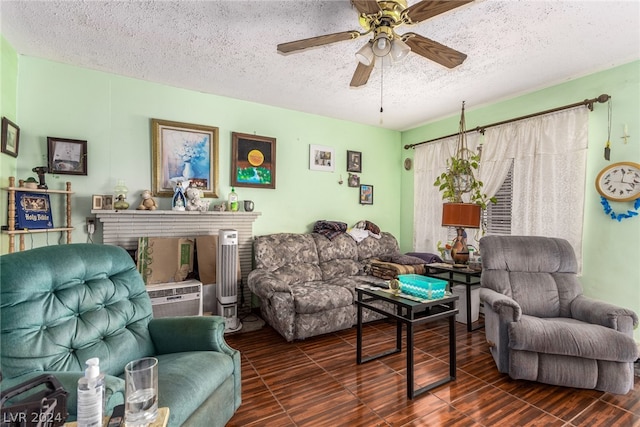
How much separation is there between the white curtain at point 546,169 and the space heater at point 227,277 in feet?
10.4

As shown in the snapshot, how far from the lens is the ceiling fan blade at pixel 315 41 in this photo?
1.78 metres

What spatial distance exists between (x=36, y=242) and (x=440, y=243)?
14.9ft

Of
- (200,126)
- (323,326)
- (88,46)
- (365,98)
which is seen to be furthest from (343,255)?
(88,46)

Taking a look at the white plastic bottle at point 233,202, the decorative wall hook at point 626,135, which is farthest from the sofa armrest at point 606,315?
the white plastic bottle at point 233,202

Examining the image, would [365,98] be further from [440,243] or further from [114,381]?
[114,381]

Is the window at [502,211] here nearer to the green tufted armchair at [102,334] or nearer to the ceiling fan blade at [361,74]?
the ceiling fan blade at [361,74]

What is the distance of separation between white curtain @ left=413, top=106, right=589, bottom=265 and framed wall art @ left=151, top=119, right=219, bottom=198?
3316 millimetres

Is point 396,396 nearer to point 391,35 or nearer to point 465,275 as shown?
point 465,275

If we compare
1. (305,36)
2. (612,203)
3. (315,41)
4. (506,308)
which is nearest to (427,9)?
(315,41)

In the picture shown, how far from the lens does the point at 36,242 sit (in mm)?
2713

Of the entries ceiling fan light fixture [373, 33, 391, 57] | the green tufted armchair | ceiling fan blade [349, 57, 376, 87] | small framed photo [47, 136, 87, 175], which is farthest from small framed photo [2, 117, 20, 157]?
ceiling fan light fixture [373, 33, 391, 57]

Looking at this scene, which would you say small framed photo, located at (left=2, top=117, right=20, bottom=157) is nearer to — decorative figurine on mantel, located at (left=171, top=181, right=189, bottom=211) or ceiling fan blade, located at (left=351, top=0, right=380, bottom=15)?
decorative figurine on mantel, located at (left=171, top=181, right=189, bottom=211)

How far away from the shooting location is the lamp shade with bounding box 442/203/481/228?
3.12 meters

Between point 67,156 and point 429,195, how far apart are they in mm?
4365
